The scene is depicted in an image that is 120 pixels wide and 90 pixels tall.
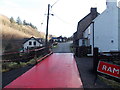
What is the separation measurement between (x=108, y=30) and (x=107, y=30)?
0.47ft

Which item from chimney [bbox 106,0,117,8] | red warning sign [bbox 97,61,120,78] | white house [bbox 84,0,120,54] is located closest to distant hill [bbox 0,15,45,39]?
white house [bbox 84,0,120,54]

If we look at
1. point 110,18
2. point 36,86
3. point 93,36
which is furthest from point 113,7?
point 36,86

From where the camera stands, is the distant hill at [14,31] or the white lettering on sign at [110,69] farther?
the distant hill at [14,31]

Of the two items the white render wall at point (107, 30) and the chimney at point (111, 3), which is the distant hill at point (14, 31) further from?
the chimney at point (111, 3)

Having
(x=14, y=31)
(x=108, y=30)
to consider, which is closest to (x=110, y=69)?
(x=108, y=30)

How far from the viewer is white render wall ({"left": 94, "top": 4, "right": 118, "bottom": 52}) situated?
59.3 ft

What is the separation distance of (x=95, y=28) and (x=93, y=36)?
1253mm

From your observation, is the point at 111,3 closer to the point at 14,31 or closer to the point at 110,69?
the point at 110,69

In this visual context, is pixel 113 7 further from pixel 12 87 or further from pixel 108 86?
pixel 12 87

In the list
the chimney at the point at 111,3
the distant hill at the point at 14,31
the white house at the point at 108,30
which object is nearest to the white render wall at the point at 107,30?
the white house at the point at 108,30

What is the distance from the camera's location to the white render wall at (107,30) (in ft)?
59.3

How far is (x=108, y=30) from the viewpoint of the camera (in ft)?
61.2

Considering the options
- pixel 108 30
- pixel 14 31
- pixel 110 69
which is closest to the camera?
pixel 110 69

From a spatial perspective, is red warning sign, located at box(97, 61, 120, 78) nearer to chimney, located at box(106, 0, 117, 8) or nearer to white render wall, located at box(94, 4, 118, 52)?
white render wall, located at box(94, 4, 118, 52)
